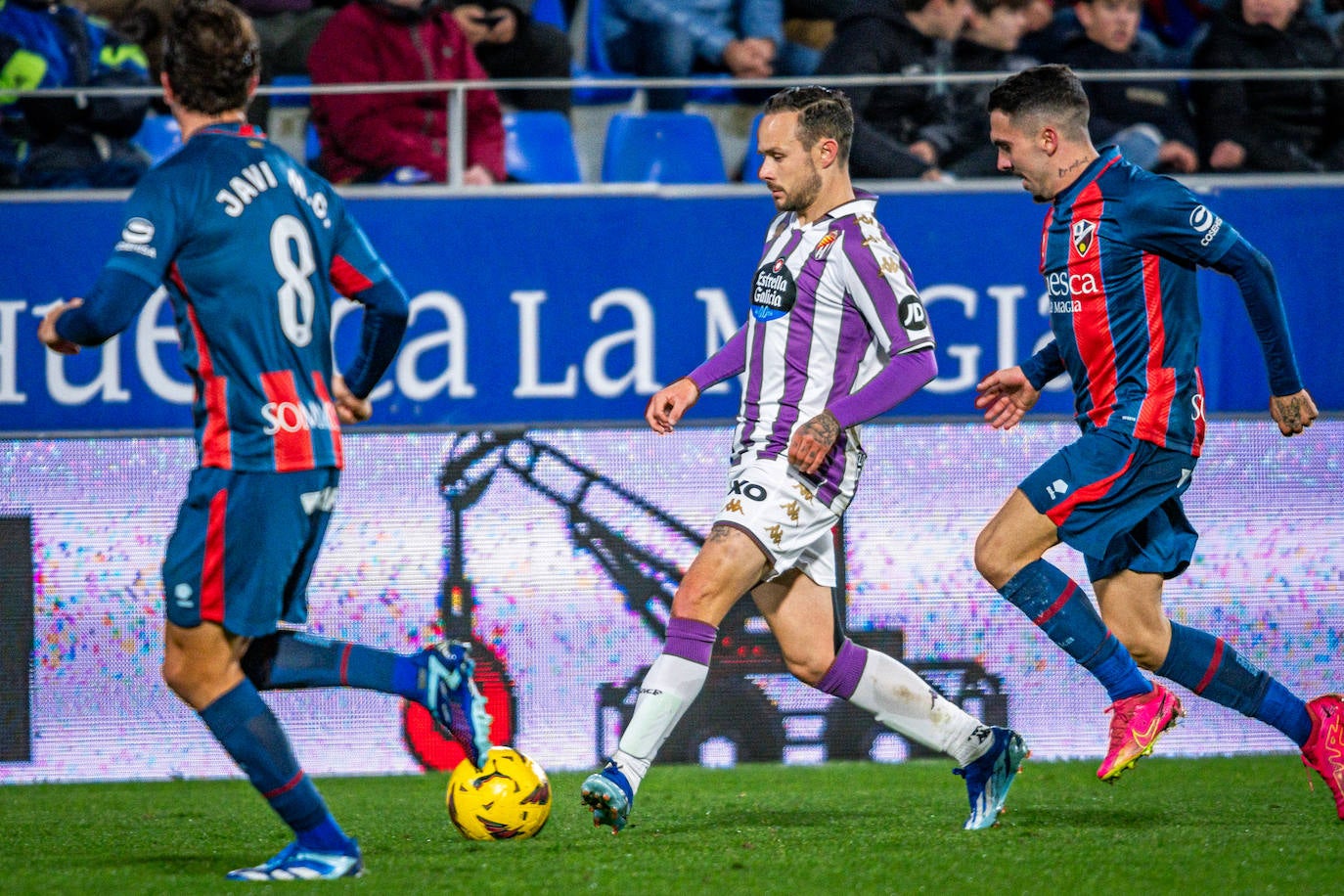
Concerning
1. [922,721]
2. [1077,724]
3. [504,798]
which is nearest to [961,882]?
[922,721]

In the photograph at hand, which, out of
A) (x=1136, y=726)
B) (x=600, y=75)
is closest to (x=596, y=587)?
(x=1136, y=726)

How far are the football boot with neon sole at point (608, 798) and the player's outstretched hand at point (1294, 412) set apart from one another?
193 centimetres

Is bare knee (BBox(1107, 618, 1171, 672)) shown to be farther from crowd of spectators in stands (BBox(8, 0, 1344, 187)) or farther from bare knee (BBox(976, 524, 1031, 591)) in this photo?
crowd of spectators in stands (BBox(8, 0, 1344, 187))

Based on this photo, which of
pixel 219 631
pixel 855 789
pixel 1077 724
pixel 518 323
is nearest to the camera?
pixel 219 631

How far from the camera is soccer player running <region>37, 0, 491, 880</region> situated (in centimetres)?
351

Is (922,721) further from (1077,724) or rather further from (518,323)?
(518,323)

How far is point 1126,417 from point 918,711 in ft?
3.11

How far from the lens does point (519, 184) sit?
24.5 ft

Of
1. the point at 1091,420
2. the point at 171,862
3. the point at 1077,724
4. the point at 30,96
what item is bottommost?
the point at 1077,724

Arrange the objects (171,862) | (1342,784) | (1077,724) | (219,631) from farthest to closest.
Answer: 1. (1077,724)
2. (1342,784)
3. (171,862)
4. (219,631)

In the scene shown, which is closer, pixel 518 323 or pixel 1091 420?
pixel 1091 420

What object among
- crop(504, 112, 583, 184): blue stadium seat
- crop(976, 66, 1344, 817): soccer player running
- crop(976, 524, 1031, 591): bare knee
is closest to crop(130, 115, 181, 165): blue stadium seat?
crop(504, 112, 583, 184): blue stadium seat

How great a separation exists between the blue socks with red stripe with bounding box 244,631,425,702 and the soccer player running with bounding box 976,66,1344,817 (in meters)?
1.65

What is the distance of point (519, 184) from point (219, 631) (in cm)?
422
